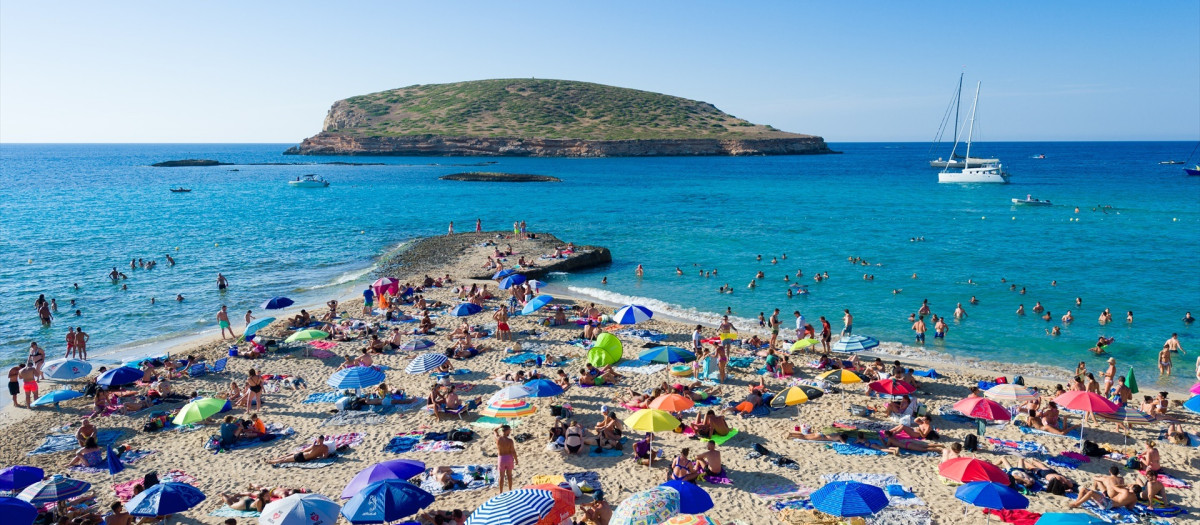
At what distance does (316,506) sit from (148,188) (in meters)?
99.8

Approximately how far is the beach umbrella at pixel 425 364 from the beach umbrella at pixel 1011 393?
12.4 meters

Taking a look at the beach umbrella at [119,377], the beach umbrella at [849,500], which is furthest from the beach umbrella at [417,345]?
the beach umbrella at [849,500]

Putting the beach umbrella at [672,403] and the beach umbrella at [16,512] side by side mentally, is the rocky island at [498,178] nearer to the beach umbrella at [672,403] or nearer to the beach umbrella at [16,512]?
the beach umbrella at [672,403]

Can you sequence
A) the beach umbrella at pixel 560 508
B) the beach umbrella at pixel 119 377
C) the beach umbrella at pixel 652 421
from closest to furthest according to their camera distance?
the beach umbrella at pixel 560 508 < the beach umbrella at pixel 652 421 < the beach umbrella at pixel 119 377

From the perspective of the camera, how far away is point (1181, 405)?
1576cm

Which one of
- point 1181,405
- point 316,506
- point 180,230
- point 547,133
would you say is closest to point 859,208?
point 1181,405

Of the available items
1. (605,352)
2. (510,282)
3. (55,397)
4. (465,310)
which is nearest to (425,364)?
(605,352)

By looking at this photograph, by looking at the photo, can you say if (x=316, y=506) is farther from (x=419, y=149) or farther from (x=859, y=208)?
(x=419, y=149)

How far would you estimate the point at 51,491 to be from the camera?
10906 mm

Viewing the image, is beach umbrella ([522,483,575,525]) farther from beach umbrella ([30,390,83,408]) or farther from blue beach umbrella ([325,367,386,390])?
beach umbrella ([30,390,83,408])

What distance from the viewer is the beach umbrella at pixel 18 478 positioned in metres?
10.9

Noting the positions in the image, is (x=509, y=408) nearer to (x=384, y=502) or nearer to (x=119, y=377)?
(x=384, y=502)

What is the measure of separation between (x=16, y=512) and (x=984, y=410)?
15724 millimetres

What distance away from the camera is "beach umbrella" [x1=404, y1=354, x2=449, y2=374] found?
1675 centimetres
